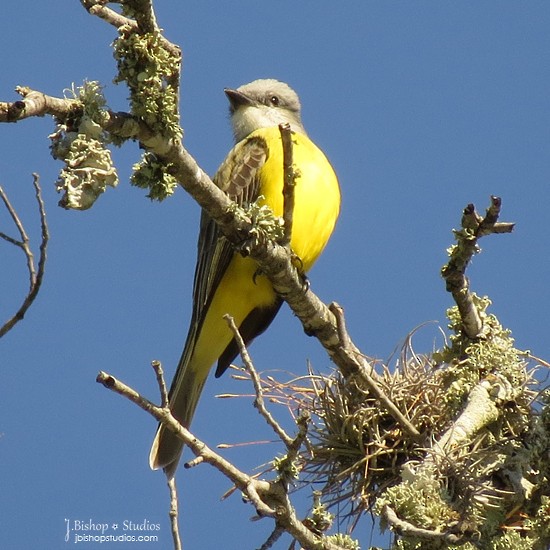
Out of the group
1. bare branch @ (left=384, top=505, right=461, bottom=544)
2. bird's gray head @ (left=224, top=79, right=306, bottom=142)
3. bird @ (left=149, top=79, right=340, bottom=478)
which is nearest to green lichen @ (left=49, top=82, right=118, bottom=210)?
bare branch @ (left=384, top=505, right=461, bottom=544)

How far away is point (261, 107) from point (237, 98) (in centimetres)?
21

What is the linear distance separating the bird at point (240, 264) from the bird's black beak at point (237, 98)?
3.10ft

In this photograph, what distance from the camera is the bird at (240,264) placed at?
19.9ft

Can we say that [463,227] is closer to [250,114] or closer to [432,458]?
[432,458]

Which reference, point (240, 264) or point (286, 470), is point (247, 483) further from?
point (240, 264)

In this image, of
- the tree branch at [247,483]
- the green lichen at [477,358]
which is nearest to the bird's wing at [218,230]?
the green lichen at [477,358]

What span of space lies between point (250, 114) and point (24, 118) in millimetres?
4451

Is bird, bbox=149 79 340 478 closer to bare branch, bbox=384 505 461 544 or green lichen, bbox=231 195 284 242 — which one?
green lichen, bbox=231 195 284 242

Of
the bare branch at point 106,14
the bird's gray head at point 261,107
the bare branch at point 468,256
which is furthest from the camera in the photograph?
the bird's gray head at point 261,107

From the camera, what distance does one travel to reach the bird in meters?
6.05

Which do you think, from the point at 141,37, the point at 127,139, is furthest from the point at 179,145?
the point at 141,37

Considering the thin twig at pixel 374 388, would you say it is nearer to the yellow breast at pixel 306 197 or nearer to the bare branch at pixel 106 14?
the yellow breast at pixel 306 197

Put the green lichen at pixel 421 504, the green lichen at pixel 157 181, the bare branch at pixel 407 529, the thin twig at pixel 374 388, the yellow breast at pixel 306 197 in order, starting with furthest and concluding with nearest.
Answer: the yellow breast at pixel 306 197 < the thin twig at pixel 374 388 < the green lichen at pixel 157 181 < the green lichen at pixel 421 504 < the bare branch at pixel 407 529

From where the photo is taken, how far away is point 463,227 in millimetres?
4699
